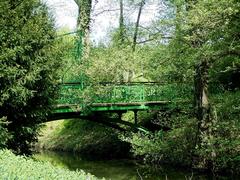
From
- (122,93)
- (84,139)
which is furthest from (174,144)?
(84,139)

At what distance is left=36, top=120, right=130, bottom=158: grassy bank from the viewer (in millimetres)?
29422

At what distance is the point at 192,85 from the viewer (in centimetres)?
2247

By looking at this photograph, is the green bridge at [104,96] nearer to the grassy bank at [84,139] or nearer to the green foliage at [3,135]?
the grassy bank at [84,139]

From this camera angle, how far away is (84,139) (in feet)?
107

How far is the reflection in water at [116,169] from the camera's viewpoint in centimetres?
2028

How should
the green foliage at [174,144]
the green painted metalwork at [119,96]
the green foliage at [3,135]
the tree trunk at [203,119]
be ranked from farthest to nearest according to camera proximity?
the green painted metalwork at [119,96] < the green foliage at [174,144] < the tree trunk at [203,119] < the green foliage at [3,135]

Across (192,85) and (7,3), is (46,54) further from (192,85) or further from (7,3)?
(192,85)

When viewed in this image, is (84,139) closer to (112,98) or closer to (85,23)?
(112,98)

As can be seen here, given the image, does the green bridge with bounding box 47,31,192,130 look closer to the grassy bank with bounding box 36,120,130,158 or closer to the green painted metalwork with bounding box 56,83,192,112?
the green painted metalwork with bounding box 56,83,192,112

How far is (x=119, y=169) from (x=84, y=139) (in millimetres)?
9702

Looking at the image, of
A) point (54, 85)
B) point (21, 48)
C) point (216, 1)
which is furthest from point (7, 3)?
point (216, 1)

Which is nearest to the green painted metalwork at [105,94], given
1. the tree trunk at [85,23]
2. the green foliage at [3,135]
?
the tree trunk at [85,23]

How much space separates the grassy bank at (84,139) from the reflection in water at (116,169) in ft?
4.67

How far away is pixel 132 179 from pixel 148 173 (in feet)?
4.80
